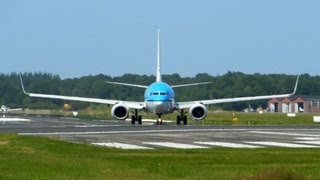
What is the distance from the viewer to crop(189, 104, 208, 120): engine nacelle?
7800 cm

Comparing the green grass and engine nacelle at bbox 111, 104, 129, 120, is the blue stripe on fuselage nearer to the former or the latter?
engine nacelle at bbox 111, 104, 129, 120

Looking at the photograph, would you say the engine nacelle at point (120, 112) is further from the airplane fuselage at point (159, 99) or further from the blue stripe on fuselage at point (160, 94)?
the blue stripe on fuselage at point (160, 94)

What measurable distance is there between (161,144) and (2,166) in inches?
566

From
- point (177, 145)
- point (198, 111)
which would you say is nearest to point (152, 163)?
point (177, 145)

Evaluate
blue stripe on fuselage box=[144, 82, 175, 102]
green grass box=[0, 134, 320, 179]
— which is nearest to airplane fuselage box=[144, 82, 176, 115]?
blue stripe on fuselage box=[144, 82, 175, 102]

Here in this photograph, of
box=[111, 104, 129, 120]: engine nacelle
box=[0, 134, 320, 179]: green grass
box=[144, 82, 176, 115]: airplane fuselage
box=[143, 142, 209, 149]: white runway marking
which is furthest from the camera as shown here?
box=[111, 104, 129, 120]: engine nacelle

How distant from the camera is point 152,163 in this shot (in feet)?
92.7

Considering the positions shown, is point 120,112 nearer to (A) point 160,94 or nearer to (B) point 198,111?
(A) point 160,94

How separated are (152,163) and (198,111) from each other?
1968 inches

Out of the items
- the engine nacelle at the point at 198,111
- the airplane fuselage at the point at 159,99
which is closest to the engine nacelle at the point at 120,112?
the airplane fuselage at the point at 159,99

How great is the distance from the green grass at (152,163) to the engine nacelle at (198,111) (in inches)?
1585

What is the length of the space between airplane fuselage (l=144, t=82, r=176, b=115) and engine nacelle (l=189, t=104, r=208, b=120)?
167 cm

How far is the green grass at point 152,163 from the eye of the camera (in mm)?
24062

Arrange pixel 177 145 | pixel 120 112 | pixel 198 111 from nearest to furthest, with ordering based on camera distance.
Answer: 1. pixel 177 145
2. pixel 198 111
3. pixel 120 112
